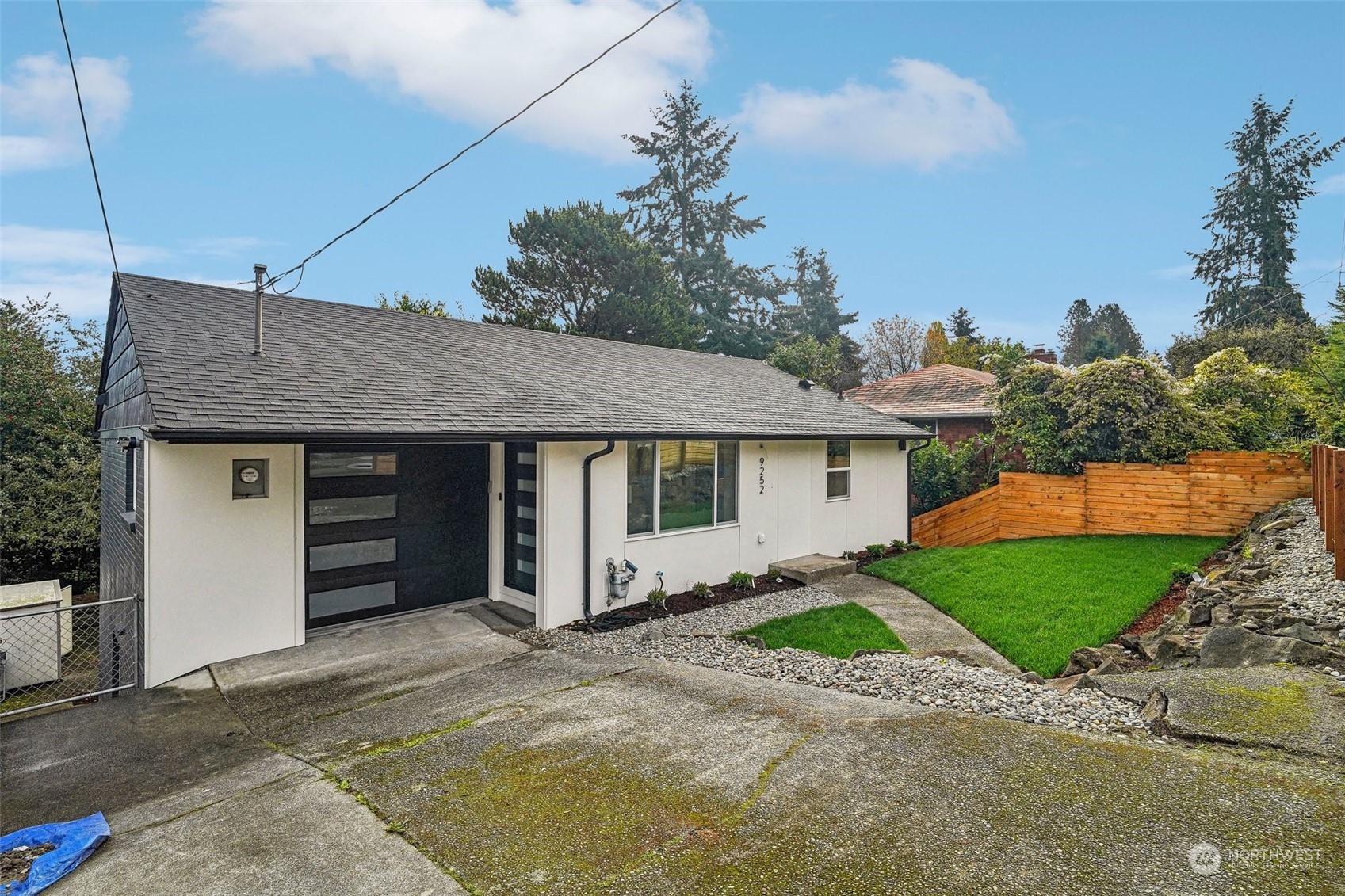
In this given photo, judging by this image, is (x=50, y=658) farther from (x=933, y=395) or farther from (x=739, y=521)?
(x=933, y=395)

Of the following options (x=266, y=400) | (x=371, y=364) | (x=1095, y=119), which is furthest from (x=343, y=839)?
(x=1095, y=119)

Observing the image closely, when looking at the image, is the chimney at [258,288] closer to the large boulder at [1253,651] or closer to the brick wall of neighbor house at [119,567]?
the brick wall of neighbor house at [119,567]

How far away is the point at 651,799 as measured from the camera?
3156 millimetres

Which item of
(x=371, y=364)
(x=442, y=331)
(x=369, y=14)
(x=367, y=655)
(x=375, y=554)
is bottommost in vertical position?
(x=367, y=655)

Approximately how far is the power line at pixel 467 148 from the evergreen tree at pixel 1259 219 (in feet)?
107

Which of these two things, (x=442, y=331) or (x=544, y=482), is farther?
(x=442, y=331)

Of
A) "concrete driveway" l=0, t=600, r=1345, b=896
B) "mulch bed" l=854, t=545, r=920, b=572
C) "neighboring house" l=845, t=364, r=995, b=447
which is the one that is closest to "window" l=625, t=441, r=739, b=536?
"mulch bed" l=854, t=545, r=920, b=572

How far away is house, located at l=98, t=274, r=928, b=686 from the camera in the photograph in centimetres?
551

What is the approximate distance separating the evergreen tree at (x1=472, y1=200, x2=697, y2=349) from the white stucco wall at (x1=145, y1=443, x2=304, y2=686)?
18.5m

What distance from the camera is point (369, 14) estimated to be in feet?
21.5

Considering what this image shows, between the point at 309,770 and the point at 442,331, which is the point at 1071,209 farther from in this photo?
the point at 309,770

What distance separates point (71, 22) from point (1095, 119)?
15738 mm

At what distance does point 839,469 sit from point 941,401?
11.3m

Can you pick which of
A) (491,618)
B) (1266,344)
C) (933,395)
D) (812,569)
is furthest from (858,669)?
(1266,344)
